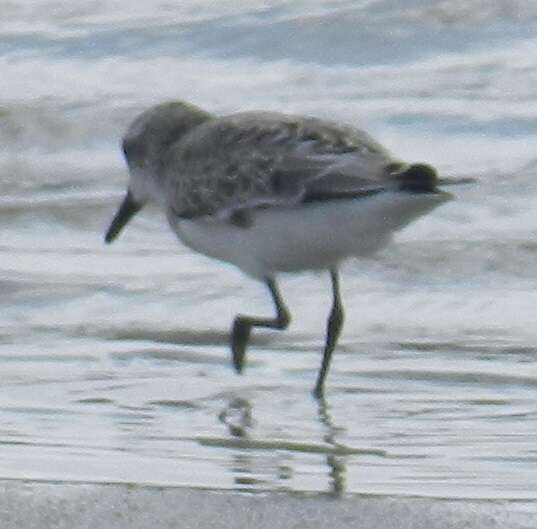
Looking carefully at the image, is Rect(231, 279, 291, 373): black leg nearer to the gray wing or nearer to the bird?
the bird

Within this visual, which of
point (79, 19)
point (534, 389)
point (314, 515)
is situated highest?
point (314, 515)

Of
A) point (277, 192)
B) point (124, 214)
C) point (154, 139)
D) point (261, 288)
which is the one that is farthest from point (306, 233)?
point (261, 288)

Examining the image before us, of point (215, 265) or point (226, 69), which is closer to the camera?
point (215, 265)

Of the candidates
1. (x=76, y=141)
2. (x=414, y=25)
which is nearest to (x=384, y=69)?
(x=414, y=25)

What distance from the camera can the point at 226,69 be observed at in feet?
32.7

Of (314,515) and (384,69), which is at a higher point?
(314,515)

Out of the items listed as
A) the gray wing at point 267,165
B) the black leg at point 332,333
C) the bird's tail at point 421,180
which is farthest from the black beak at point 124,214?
the bird's tail at point 421,180

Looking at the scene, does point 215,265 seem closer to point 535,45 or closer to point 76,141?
point 76,141

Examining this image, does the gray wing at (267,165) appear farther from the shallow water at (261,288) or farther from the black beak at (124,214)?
the shallow water at (261,288)

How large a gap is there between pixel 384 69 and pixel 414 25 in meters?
0.66

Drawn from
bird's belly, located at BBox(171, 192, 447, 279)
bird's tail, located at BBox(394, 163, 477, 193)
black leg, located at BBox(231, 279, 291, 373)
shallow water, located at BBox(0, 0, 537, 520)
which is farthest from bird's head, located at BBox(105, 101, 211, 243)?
bird's tail, located at BBox(394, 163, 477, 193)

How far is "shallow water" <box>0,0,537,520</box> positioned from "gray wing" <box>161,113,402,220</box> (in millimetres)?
463

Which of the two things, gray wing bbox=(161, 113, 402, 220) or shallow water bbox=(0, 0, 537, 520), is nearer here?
shallow water bbox=(0, 0, 537, 520)

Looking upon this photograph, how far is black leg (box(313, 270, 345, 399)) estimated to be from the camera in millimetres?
5525
